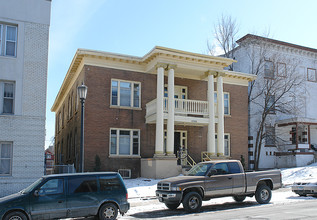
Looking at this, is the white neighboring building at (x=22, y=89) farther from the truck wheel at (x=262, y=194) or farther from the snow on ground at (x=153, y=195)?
the truck wheel at (x=262, y=194)

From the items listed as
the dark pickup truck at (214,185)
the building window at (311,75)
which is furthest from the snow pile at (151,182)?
the building window at (311,75)

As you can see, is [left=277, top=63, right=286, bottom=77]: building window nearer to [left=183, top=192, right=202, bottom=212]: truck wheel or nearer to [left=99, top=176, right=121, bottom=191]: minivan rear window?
[left=183, top=192, right=202, bottom=212]: truck wheel

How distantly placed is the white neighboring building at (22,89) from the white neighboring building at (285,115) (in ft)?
65.0

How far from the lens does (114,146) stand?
2464cm

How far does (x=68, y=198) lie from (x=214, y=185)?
18.2 feet

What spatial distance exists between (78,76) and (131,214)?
16241mm

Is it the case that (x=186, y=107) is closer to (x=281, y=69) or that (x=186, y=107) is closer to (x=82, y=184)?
(x=281, y=69)

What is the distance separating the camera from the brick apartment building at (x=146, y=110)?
23.6 metres

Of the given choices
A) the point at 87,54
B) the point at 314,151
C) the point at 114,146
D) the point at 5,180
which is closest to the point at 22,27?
the point at 87,54

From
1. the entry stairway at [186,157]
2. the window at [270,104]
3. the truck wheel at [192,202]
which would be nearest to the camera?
the truck wheel at [192,202]

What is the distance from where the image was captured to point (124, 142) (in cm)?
2503

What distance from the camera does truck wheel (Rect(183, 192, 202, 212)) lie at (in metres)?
12.5

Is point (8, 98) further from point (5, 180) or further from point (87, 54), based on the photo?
point (87, 54)

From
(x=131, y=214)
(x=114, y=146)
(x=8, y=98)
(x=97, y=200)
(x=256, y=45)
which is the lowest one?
(x=131, y=214)
